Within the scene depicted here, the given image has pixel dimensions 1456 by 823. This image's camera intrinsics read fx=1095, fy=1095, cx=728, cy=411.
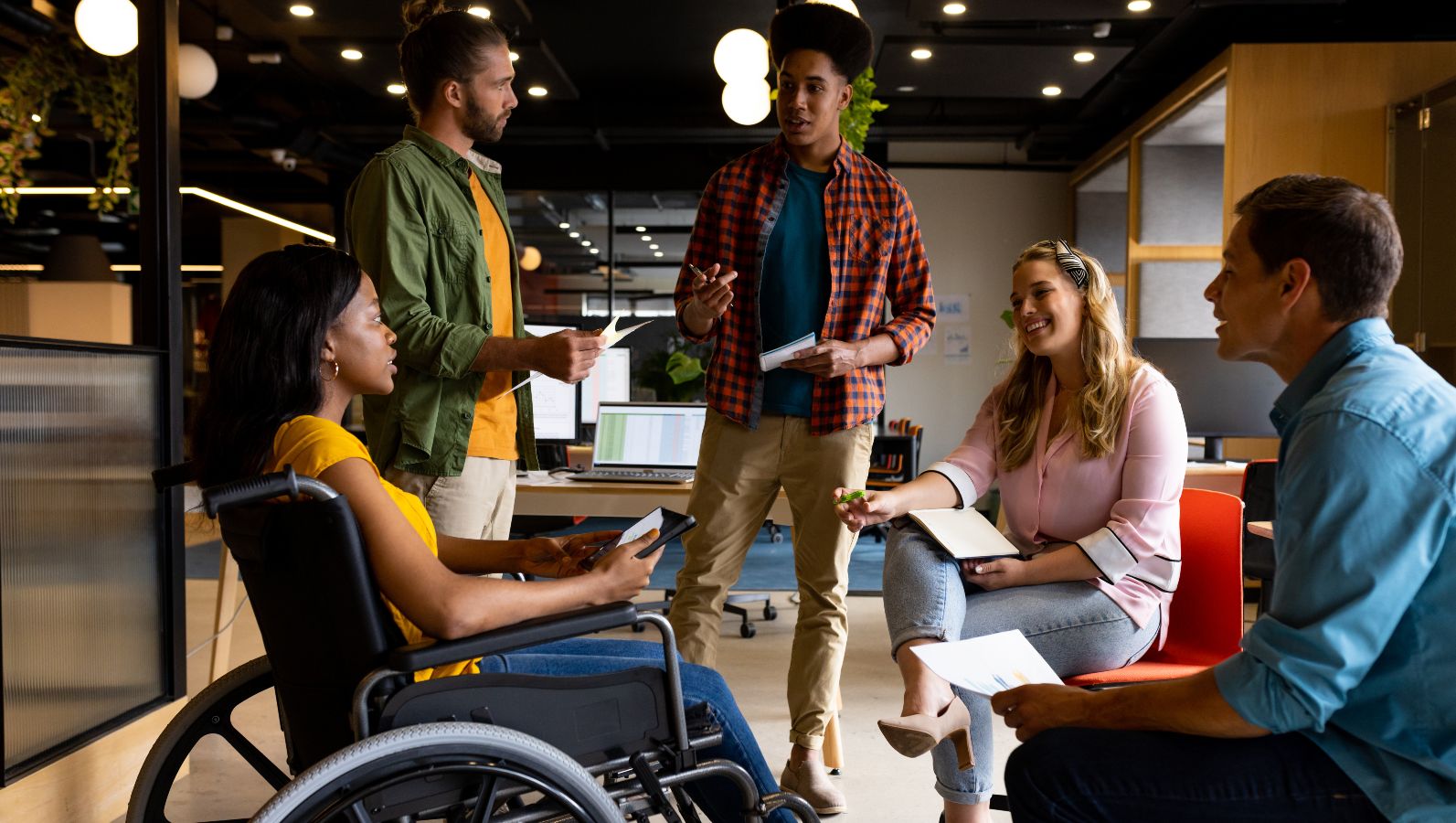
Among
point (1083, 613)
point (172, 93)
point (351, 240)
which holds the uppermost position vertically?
point (172, 93)

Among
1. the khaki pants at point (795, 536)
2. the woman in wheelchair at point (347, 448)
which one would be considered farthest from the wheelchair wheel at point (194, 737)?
the khaki pants at point (795, 536)

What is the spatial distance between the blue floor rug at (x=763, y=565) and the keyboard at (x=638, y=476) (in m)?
1.47

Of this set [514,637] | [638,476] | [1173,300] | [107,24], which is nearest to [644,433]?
[638,476]

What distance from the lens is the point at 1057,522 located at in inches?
83.0

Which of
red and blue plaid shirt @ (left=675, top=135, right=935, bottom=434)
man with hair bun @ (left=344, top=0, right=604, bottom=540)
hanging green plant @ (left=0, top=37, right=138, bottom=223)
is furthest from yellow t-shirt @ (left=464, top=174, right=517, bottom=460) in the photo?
hanging green plant @ (left=0, top=37, right=138, bottom=223)

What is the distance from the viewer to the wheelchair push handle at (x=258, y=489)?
3.96 ft

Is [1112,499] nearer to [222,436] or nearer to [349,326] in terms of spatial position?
[349,326]

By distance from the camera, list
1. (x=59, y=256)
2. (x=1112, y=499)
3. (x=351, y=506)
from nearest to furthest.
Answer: (x=351, y=506) → (x=1112, y=499) → (x=59, y=256)

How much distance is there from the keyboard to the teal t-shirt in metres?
1.09

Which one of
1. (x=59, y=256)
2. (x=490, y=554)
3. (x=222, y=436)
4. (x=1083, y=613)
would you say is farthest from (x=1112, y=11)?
(x=59, y=256)

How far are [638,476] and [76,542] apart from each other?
1.74 meters

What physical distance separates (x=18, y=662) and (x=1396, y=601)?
2.32 metres

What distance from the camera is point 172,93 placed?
8.64 feet

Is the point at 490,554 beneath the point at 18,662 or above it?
above
